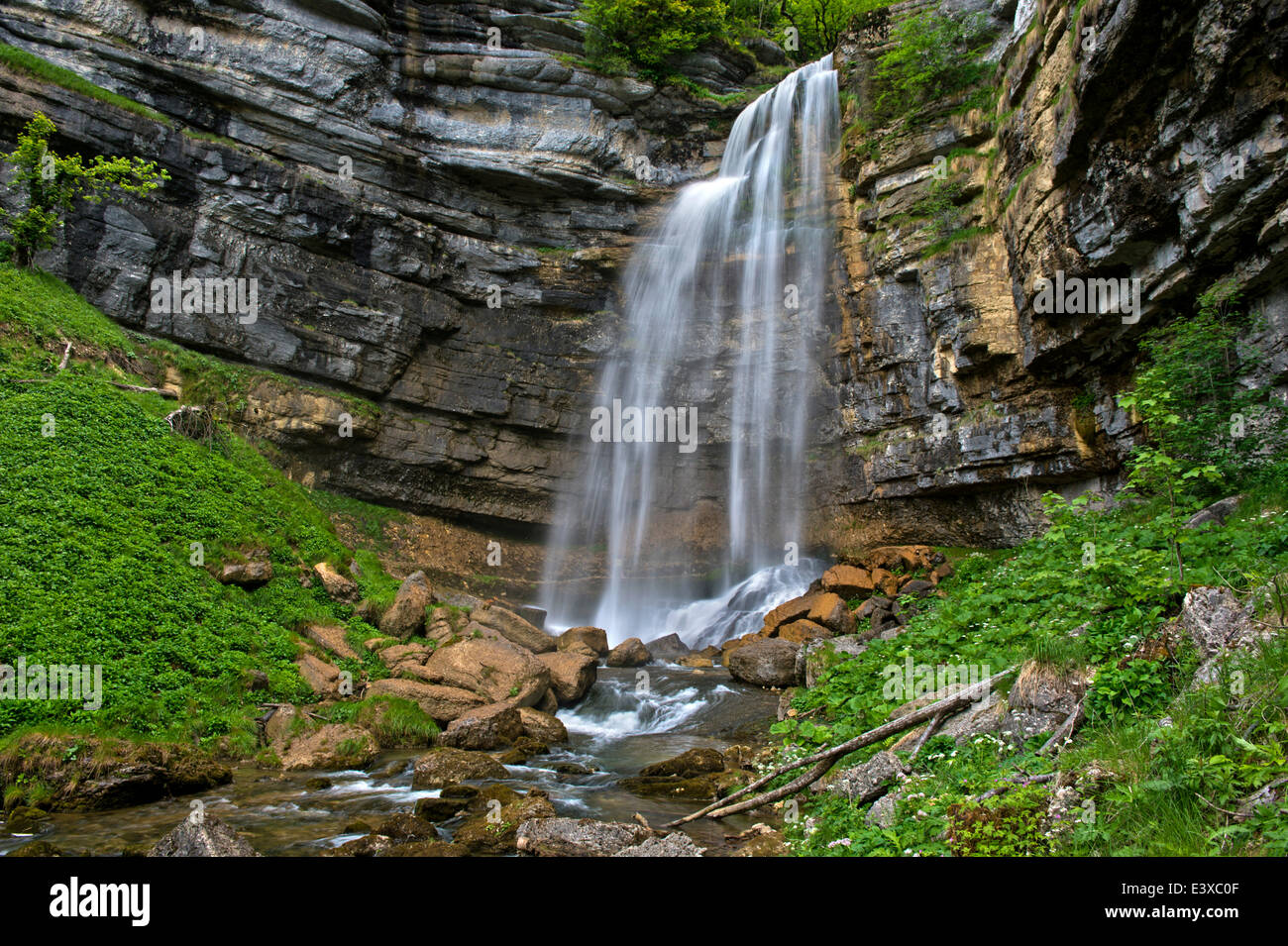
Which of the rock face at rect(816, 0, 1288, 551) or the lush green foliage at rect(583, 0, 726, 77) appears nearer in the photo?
the rock face at rect(816, 0, 1288, 551)

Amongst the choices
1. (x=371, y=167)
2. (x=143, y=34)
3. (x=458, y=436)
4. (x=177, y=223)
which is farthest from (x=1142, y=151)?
(x=143, y=34)

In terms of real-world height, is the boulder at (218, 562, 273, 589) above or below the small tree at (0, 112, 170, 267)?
below

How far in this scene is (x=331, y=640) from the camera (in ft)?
38.9

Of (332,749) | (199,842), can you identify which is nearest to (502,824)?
(199,842)

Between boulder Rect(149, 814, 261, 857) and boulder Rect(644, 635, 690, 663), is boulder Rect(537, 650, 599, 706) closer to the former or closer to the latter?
boulder Rect(644, 635, 690, 663)

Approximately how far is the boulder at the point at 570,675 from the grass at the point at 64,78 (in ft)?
61.6

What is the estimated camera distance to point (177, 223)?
754 inches

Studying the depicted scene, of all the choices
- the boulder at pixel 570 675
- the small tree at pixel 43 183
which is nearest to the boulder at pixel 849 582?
the boulder at pixel 570 675

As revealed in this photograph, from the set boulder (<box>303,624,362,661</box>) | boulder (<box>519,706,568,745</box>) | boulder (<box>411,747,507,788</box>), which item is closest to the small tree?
boulder (<box>303,624,362,661</box>)

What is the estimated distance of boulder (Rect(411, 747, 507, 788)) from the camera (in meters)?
8.23

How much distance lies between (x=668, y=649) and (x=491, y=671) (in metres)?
6.84

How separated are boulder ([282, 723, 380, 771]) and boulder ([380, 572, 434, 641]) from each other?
3567 mm

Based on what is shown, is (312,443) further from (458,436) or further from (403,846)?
(403,846)
